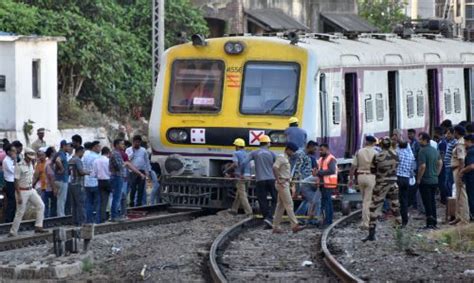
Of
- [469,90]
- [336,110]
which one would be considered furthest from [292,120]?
[469,90]

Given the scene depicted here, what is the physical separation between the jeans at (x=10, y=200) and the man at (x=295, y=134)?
14.8 feet

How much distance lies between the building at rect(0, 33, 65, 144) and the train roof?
10085 millimetres

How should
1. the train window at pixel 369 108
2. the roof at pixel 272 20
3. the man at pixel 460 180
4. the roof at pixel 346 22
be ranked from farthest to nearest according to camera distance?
the roof at pixel 346 22 < the roof at pixel 272 20 < the train window at pixel 369 108 < the man at pixel 460 180

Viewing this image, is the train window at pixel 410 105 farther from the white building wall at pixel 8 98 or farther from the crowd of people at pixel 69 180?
the white building wall at pixel 8 98

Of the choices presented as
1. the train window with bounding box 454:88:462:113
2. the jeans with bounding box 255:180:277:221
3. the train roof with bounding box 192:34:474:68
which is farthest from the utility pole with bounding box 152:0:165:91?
the jeans with bounding box 255:180:277:221

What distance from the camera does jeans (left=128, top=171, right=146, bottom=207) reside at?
2502 cm

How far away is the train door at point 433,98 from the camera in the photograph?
2816cm

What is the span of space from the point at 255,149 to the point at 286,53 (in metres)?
1.73

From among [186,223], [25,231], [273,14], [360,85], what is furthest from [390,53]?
[273,14]

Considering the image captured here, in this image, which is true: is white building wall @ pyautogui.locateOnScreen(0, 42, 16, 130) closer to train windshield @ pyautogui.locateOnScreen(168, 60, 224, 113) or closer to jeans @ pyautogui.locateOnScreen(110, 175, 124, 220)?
train windshield @ pyautogui.locateOnScreen(168, 60, 224, 113)

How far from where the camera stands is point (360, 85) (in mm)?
24609

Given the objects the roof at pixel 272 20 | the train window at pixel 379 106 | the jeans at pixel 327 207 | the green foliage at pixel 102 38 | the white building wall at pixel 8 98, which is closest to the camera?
the jeans at pixel 327 207

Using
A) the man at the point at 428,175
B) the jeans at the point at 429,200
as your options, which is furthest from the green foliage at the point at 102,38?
the jeans at the point at 429,200

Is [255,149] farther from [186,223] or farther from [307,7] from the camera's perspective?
[307,7]
